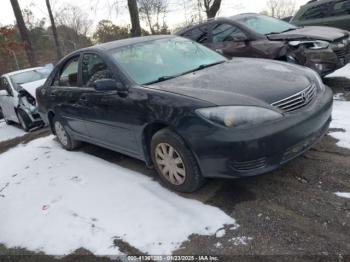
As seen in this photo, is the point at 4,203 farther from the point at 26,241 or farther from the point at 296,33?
the point at 296,33

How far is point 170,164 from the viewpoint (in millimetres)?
3807

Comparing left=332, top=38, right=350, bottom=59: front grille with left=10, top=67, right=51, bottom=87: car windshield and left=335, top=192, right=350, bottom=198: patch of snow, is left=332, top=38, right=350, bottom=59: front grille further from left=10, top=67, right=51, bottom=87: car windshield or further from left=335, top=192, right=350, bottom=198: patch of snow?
left=10, top=67, right=51, bottom=87: car windshield

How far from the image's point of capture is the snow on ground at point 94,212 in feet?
10.8

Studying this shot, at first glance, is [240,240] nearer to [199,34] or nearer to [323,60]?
[323,60]

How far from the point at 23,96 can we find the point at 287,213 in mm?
7984

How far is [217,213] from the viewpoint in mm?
3418

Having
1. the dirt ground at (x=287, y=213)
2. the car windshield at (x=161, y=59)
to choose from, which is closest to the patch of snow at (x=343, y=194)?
the dirt ground at (x=287, y=213)

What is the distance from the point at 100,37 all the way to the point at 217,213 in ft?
121

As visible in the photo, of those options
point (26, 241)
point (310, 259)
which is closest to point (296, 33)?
point (310, 259)

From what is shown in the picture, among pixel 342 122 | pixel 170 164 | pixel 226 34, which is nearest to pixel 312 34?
pixel 226 34

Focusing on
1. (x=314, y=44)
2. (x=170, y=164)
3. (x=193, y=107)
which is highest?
(x=193, y=107)

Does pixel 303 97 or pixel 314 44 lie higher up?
pixel 303 97

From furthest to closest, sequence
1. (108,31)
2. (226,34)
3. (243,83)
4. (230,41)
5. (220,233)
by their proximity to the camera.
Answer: (108,31)
(226,34)
(230,41)
(243,83)
(220,233)

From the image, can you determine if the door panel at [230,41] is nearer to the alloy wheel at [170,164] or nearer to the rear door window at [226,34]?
the rear door window at [226,34]
